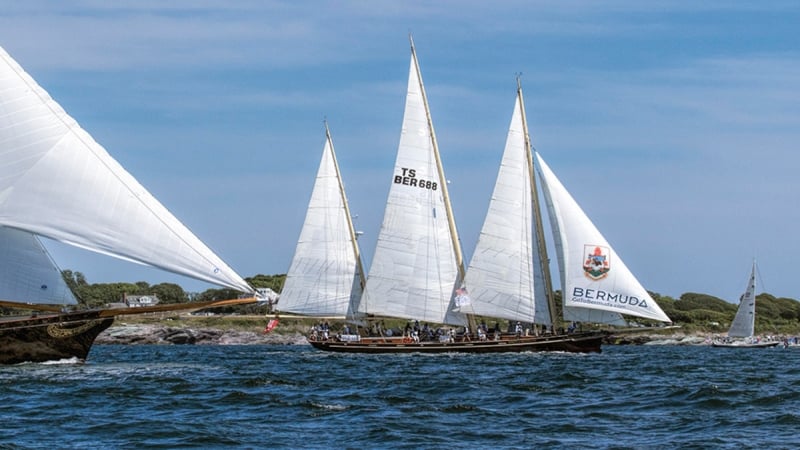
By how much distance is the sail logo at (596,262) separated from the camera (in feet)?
203

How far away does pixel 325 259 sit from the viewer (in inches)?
2731

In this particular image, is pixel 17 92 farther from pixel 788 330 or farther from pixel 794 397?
pixel 788 330

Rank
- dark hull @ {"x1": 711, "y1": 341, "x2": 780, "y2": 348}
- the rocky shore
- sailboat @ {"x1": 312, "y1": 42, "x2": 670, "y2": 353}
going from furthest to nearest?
1. the rocky shore
2. dark hull @ {"x1": 711, "y1": 341, "x2": 780, "y2": 348}
3. sailboat @ {"x1": 312, "y1": 42, "x2": 670, "y2": 353}

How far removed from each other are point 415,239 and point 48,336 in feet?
78.3

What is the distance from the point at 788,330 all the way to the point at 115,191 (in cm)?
10148

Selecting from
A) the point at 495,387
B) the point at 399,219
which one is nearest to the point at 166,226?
the point at 495,387

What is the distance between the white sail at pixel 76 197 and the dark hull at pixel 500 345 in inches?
940

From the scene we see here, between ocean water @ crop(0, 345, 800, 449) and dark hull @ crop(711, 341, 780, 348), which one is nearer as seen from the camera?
ocean water @ crop(0, 345, 800, 449)

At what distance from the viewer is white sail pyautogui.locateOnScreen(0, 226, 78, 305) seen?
4406 centimetres

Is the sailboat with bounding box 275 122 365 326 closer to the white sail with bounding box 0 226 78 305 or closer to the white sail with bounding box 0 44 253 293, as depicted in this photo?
the white sail with bounding box 0 226 78 305

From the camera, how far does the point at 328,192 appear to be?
69.7 m

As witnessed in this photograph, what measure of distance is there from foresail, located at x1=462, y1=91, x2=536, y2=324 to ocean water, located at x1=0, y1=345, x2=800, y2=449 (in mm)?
14494

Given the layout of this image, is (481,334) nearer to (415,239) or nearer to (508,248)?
(508,248)

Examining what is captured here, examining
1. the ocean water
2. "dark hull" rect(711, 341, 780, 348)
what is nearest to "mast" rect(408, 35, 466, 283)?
the ocean water
